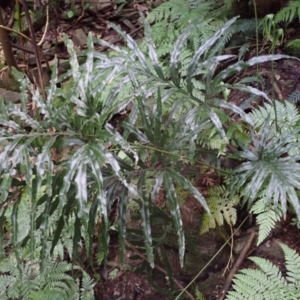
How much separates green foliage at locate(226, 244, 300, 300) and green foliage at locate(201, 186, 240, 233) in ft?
0.88

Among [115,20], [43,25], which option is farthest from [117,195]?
[43,25]

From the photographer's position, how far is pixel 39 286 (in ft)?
6.40

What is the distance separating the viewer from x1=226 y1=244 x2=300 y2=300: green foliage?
5.46 feet

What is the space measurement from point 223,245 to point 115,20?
2.23m

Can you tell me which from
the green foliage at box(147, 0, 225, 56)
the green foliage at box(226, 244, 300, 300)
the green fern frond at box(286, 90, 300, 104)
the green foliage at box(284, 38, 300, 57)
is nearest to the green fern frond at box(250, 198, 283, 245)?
the green foliage at box(226, 244, 300, 300)

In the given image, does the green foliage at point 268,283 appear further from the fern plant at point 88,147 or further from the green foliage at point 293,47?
the green foliage at point 293,47

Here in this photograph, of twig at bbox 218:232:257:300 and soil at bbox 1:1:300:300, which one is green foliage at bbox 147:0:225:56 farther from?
twig at bbox 218:232:257:300

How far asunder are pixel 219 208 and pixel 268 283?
40 centimetres

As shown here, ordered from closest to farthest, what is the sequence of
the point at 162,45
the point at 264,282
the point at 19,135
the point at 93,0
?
the point at 19,135, the point at 264,282, the point at 162,45, the point at 93,0

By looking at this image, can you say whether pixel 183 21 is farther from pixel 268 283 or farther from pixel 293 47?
pixel 268 283

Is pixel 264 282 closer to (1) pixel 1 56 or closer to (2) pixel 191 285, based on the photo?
(2) pixel 191 285

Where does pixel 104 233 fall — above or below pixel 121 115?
above

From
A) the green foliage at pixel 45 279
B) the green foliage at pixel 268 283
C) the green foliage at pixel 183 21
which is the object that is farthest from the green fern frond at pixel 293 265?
the green foliage at pixel 183 21

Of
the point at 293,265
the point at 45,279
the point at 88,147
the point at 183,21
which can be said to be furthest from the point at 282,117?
the point at 45,279
